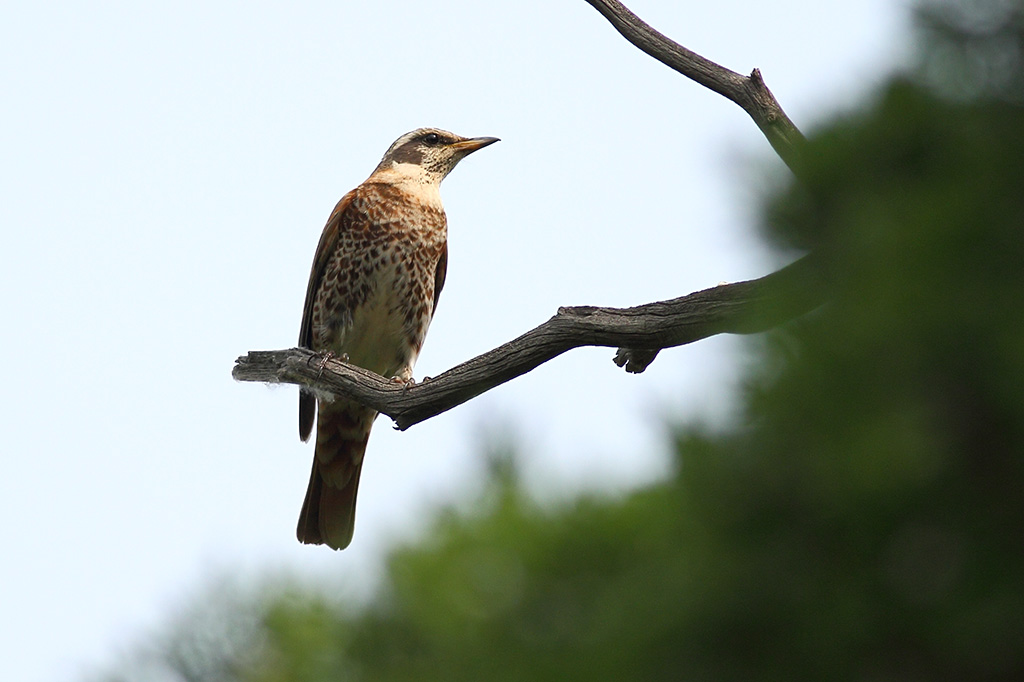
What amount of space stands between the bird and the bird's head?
19cm

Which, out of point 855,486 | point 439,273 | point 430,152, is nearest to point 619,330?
point 855,486

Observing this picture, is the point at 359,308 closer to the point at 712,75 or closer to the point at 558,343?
the point at 558,343

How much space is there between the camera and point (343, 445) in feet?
21.7

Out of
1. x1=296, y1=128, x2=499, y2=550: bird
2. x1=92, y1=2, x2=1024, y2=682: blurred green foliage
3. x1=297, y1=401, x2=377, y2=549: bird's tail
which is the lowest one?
x1=92, y1=2, x2=1024, y2=682: blurred green foliage

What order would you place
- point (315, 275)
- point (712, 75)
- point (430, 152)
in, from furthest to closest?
point (430, 152), point (315, 275), point (712, 75)

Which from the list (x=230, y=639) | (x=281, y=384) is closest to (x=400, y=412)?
(x=281, y=384)

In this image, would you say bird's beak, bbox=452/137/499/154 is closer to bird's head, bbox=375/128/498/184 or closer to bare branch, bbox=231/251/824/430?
bird's head, bbox=375/128/498/184

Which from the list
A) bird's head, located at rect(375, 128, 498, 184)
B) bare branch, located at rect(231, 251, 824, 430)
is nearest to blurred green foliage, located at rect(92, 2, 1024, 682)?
bare branch, located at rect(231, 251, 824, 430)

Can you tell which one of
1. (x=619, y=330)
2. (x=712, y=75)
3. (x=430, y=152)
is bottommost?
(x=619, y=330)

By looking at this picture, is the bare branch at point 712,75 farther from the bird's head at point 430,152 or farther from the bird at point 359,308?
the bird's head at point 430,152

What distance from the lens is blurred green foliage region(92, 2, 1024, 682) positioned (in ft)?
3.03

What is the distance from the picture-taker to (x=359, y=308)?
636 centimetres

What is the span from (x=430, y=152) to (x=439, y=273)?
2.86 ft

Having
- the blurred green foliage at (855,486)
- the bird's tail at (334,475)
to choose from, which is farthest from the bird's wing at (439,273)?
the blurred green foliage at (855,486)
